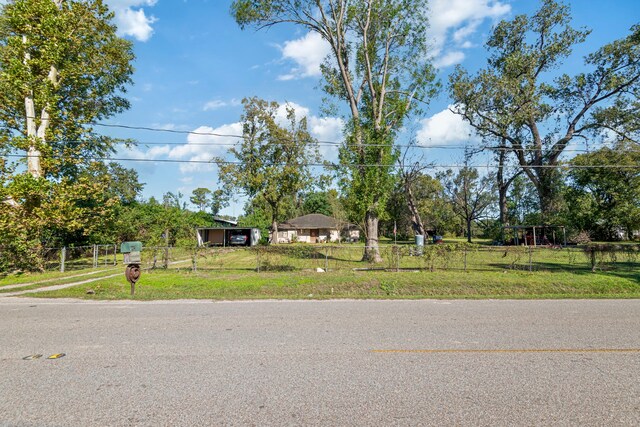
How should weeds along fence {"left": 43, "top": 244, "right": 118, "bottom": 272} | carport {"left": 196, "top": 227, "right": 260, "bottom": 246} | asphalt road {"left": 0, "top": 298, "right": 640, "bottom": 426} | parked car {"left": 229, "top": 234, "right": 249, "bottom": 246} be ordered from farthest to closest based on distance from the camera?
carport {"left": 196, "top": 227, "right": 260, "bottom": 246}, parked car {"left": 229, "top": 234, "right": 249, "bottom": 246}, weeds along fence {"left": 43, "top": 244, "right": 118, "bottom": 272}, asphalt road {"left": 0, "top": 298, "right": 640, "bottom": 426}

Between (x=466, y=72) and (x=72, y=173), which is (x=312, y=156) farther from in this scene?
(x=72, y=173)

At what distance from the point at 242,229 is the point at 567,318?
3926 centimetres

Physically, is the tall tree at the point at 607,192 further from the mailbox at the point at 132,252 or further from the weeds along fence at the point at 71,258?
the weeds along fence at the point at 71,258

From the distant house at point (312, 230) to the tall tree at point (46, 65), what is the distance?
35.0 meters

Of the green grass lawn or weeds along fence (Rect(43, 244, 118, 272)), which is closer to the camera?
the green grass lawn

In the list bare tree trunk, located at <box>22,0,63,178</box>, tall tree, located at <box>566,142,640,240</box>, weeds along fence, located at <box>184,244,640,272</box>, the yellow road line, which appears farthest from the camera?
tall tree, located at <box>566,142,640,240</box>

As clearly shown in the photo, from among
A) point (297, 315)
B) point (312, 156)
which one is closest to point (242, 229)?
point (312, 156)

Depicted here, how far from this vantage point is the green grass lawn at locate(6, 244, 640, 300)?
1080cm

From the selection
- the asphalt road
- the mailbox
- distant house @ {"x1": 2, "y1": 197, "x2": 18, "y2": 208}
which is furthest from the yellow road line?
distant house @ {"x1": 2, "y1": 197, "x2": 18, "y2": 208}

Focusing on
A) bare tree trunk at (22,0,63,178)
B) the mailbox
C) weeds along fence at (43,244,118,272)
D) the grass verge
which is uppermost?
bare tree trunk at (22,0,63,178)

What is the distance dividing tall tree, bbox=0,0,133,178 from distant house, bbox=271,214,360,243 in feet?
115

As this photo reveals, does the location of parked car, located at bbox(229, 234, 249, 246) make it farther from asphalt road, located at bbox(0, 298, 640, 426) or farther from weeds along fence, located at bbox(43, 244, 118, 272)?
asphalt road, located at bbox(0, 298, 640, 426)

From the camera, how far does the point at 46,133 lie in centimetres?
1622

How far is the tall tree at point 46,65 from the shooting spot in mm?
15414
